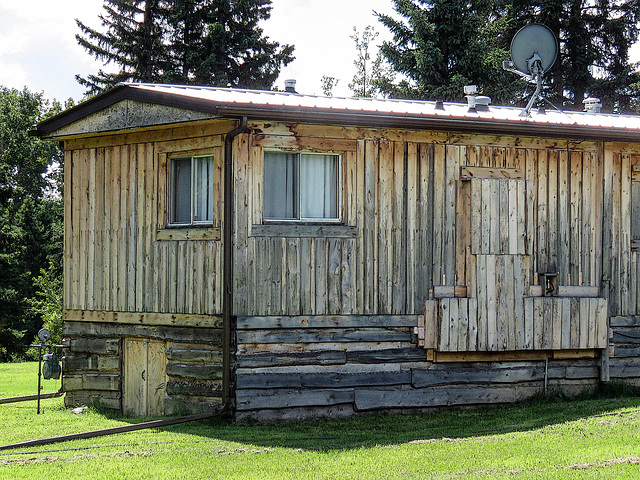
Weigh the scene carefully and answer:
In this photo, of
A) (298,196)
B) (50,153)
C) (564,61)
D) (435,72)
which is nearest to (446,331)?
(298,196)

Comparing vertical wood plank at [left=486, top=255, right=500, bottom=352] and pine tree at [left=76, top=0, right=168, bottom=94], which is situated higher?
pine tree at [left=76, top=0, right=168, bottom=94]

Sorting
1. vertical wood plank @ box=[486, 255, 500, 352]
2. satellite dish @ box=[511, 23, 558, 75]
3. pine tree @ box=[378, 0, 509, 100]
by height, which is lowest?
vertical wood plank @ box=[486, 255, 500, 352]

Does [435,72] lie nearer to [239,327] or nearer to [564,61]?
[564,61]

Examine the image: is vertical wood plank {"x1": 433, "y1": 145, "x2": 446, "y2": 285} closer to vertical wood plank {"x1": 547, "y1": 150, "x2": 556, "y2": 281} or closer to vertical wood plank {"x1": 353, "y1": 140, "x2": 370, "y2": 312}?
vertical wood plank {"x1": 353, "y1": 140, "x2": 370, "y2": 312}

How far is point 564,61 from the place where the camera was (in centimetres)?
2916

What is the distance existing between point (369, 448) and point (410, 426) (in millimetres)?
1530

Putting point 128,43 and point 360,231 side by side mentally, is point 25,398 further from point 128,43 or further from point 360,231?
point 128,43

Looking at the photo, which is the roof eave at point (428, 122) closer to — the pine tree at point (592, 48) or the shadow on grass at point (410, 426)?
the shadow on grass at point (410, 426)

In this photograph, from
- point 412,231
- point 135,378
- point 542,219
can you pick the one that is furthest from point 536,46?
point 135,378

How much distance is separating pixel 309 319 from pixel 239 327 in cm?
93

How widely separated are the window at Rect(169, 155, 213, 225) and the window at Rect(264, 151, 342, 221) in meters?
0.88

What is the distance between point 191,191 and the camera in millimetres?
11008

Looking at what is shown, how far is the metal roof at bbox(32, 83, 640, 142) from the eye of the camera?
32.9 feet

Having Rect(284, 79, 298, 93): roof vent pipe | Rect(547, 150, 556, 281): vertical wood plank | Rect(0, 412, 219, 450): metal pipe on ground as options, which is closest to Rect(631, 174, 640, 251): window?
Rect(547, 150, 556, 281): vertical wood plank
